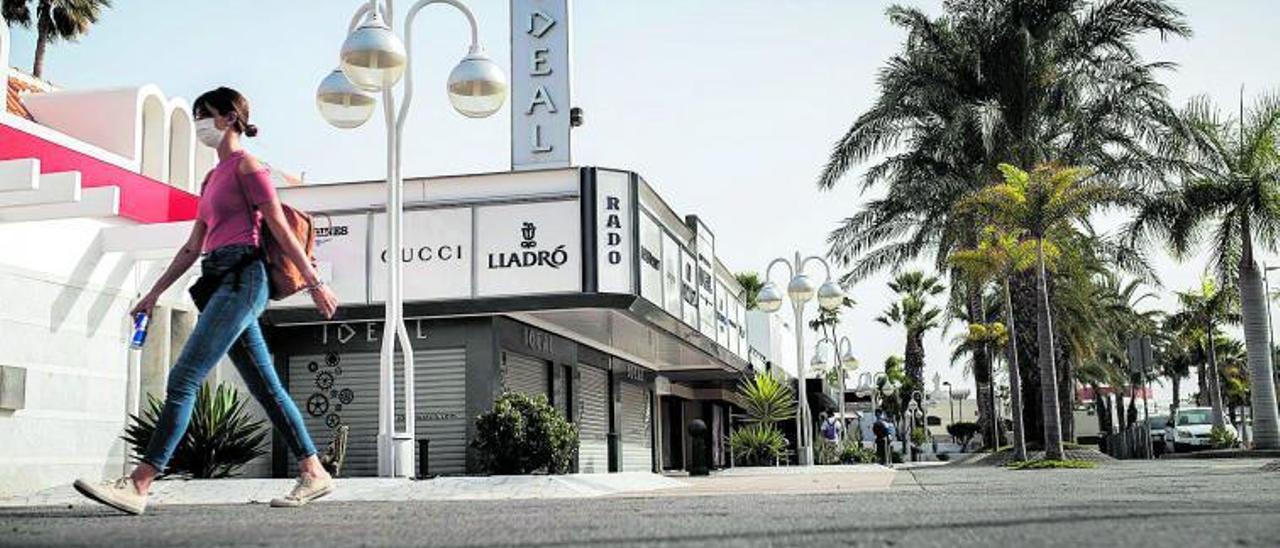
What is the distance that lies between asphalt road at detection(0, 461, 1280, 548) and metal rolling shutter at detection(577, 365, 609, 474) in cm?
1661

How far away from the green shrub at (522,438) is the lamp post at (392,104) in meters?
2.88

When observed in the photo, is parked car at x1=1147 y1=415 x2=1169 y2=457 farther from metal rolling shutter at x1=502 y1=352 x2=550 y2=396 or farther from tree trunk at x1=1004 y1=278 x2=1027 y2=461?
metal rolling shutter at x1=502 y1=352 x2=550 y2=396

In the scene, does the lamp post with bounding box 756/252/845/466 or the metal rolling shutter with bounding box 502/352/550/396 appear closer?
the metal rolling shutter with bounding box 502/352/550/396

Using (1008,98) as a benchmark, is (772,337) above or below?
below

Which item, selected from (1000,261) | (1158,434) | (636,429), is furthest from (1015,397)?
(1158,434)

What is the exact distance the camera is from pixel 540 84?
20.9 meters

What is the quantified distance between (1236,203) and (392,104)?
73.3ft

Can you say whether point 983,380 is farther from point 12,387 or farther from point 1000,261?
point 12,387

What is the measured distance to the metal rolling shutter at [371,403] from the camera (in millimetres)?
18000

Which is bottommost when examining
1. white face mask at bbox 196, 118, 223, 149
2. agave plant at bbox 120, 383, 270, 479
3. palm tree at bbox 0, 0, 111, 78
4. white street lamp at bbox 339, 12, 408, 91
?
agave plant at bbox 120, 383, 270, 479

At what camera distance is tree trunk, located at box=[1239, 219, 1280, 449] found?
27641mm

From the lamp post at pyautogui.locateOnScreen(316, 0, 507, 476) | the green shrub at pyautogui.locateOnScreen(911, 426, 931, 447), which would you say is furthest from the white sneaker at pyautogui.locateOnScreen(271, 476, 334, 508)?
the green shrub at pyautogui.locateOnScreen(911, 426, 931, 447)

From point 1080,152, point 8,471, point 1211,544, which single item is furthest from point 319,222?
point 1080,152

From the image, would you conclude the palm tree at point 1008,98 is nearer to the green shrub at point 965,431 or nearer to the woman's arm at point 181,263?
the woman's arm at point 181,263
